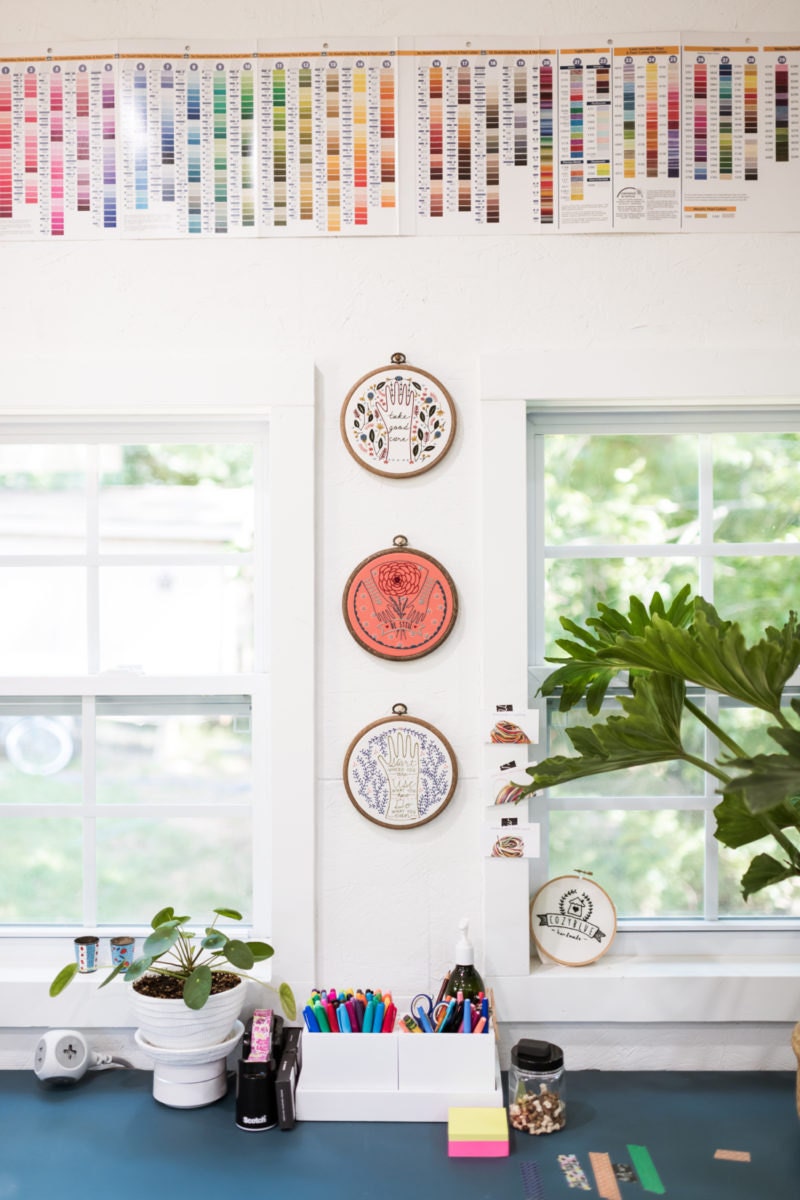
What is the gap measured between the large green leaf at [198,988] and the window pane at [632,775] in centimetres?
87

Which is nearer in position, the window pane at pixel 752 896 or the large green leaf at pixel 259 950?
the large green leaf at pixel 259 950

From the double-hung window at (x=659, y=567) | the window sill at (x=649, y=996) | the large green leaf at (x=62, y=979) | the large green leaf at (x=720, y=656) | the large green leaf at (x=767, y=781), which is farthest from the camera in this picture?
the double-hung window at (x=659, y=567)

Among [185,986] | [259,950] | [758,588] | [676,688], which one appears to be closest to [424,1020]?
[259,950]

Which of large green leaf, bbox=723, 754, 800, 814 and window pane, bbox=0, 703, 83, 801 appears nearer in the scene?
large green leaf, bbox=723, 754, 800, 814

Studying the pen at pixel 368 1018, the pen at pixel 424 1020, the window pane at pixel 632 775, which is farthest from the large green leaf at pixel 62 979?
the window pane at pixel 632 775

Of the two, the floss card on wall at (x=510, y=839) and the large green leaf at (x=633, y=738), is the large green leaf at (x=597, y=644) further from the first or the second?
the floss card on wall at (x=510, y=839)

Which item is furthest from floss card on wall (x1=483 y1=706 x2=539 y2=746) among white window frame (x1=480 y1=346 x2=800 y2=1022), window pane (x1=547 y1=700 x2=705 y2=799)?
window pane (x1=547 y1=700 x2=705 y2=799)

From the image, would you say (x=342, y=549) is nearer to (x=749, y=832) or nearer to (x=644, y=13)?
(x=749, y=832)

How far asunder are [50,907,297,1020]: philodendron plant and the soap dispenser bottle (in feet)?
1.11

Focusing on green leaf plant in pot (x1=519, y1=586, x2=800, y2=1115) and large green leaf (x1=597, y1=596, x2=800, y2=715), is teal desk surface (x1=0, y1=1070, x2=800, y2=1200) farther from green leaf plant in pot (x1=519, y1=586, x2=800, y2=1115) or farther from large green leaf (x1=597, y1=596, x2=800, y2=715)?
large green leaf (x1=597, y1=596, x2=800, y2=715)

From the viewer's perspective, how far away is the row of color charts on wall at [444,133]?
7.00 ft

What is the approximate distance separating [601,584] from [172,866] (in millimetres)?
1213

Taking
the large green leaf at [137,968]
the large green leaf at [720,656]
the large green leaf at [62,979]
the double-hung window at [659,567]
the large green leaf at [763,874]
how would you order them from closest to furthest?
the large green leaf at [720,656]
the large green leaf at [763,874]
the large green leaf at [137,968]
the large green leaf at [62,979]
the double-hung window at [659,567]

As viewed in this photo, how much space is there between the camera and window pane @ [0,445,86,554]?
7.36 ft
